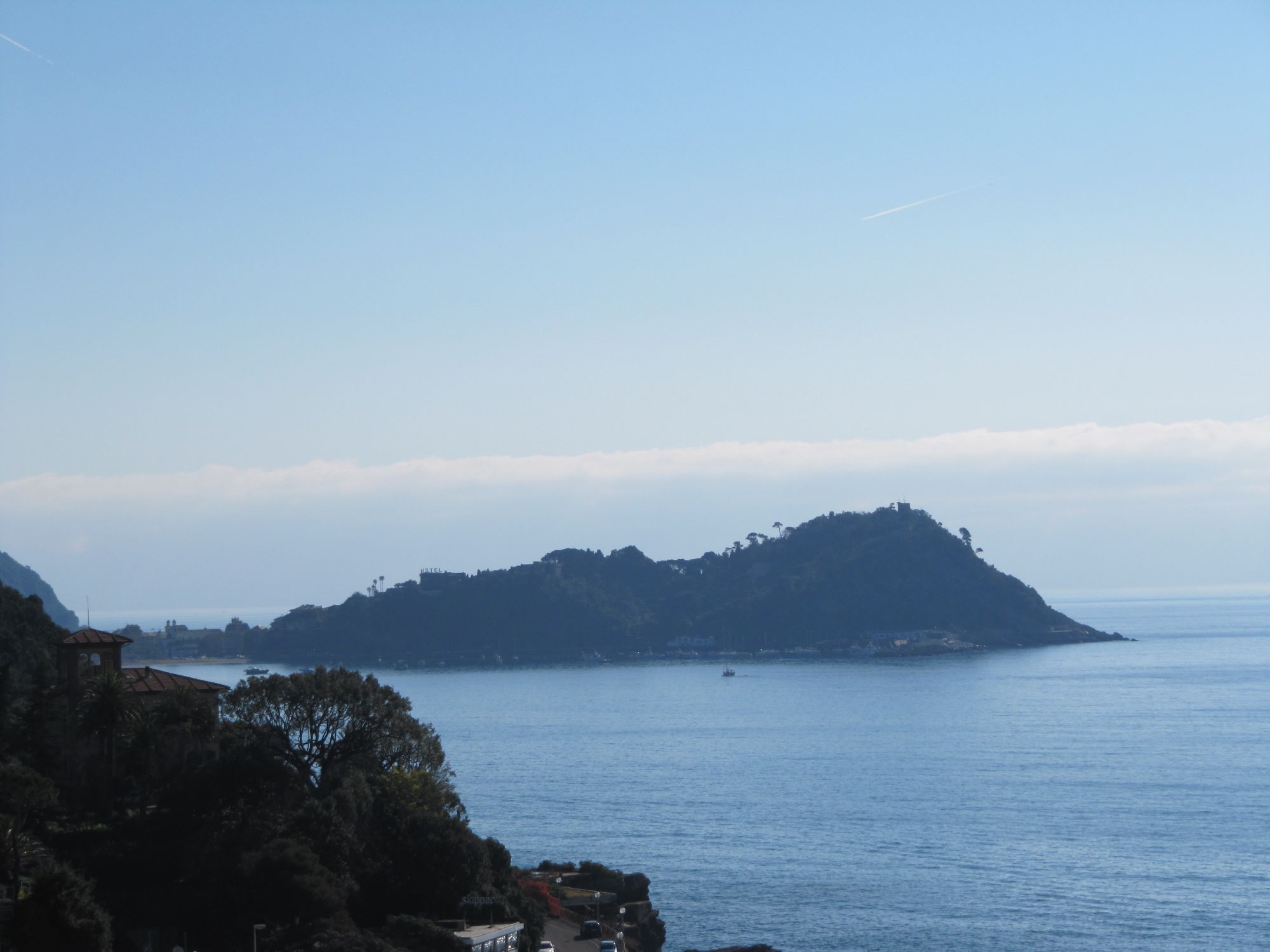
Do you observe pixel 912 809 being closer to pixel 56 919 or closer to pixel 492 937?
pixel 492 937

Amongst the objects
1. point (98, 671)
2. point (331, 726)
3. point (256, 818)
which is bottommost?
point (256, 818)

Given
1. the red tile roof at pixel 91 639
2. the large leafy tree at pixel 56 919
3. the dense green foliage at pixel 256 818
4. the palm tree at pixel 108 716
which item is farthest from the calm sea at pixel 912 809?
the large leafy tree at pixel 56 919

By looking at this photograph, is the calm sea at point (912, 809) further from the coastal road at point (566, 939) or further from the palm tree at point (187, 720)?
the palm tree at point (187, 720)

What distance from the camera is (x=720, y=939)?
4253 centimetres

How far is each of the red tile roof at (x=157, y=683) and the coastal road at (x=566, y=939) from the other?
12.6 meters

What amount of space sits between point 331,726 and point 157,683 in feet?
21.7

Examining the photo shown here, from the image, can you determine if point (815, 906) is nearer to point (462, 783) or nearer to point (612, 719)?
point (462, 783)

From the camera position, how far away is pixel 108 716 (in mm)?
36875

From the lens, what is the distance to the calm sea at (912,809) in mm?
43875

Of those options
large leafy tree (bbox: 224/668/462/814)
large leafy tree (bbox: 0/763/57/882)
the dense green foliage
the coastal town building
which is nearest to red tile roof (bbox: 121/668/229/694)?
the coastal town building

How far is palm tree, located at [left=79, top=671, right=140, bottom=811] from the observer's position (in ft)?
120

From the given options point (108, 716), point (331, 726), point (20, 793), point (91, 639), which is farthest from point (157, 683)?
point (20, 793)

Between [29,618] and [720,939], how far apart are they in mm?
35378

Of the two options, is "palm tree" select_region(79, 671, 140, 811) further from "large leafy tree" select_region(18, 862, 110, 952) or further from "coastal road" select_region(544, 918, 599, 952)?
"large leafy tree" select_region(18, 862, 110, 952)
